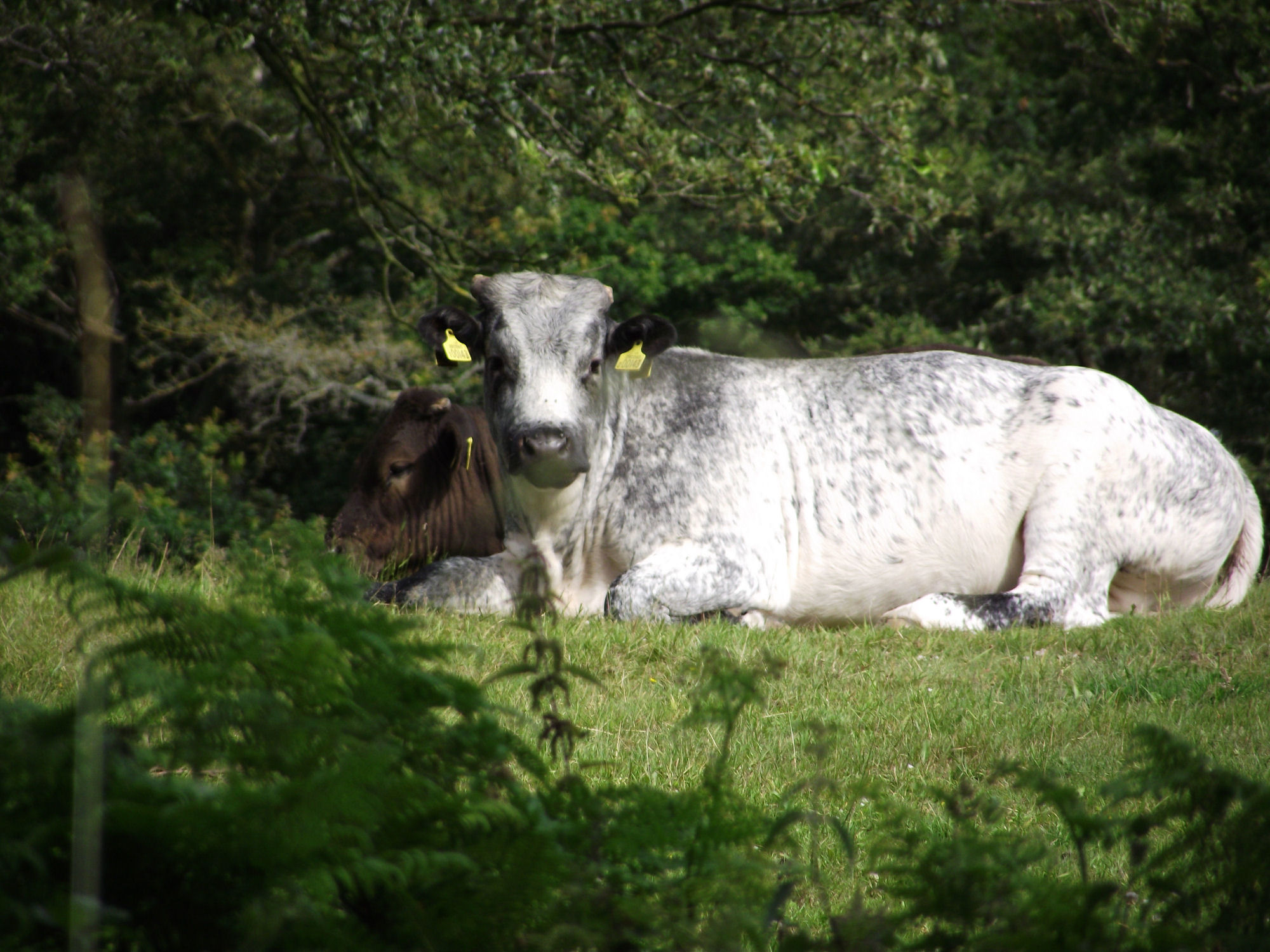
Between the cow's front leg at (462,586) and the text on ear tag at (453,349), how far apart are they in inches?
42.8

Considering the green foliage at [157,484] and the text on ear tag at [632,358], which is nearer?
the text on ear tag at [632,358]

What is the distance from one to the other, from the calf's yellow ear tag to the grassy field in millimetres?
1495

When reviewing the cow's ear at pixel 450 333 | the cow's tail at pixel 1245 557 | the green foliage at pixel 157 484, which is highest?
the cow's ear at pixel 450 333

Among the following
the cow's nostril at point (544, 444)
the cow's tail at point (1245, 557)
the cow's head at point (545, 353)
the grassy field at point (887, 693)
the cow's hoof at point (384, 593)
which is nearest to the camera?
the grassy field at point (887, 693)

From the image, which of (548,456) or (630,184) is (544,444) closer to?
(548,456)

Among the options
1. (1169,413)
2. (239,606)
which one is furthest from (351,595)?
(1169,413)

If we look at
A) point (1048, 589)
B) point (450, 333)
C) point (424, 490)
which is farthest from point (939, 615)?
point (424, 490)

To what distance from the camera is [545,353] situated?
19.7 feet

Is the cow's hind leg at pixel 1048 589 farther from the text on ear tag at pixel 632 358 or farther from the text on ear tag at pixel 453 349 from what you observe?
the text on ear tag at pixel 453 349

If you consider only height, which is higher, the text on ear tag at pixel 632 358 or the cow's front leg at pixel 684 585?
the text on ear tag at pixel 632 358

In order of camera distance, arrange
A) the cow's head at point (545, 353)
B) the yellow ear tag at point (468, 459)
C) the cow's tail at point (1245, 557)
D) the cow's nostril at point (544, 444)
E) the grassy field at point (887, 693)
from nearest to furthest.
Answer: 1. the grassy field at point (887, 693)
2. the cow's nostril at point (544, 444)
3. the cow's head at point (545, 353)
4. the cow's tail at point (1245, 557)
5. the yellow ear tag at point (468, 459)

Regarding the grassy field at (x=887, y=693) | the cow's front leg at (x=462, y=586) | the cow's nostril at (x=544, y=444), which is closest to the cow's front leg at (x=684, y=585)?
the grassy field at (x=887, y=693)

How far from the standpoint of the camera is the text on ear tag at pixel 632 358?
20.8 feet

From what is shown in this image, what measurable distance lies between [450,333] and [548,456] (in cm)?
118
